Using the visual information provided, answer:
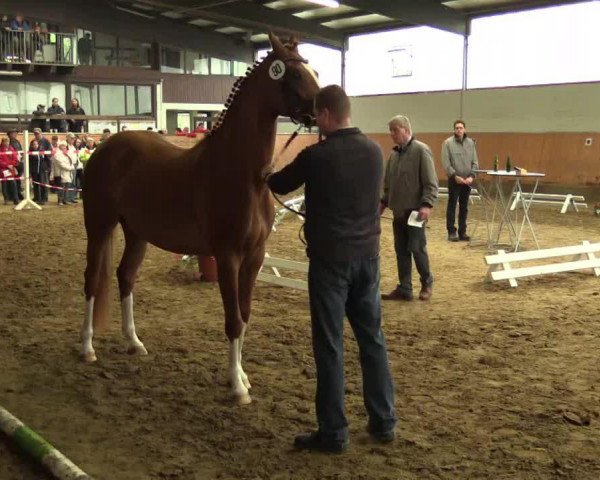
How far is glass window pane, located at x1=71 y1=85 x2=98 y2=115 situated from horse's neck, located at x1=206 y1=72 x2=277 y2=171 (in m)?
24.2

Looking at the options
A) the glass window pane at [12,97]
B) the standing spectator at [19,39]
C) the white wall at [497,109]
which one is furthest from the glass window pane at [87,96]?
the white wall at [497,109]

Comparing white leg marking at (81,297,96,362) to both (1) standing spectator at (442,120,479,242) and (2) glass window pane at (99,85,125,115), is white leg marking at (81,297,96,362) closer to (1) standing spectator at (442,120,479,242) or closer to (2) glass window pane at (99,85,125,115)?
(1) standing spectator at (442,120,479,242)

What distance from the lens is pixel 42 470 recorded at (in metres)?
3.04

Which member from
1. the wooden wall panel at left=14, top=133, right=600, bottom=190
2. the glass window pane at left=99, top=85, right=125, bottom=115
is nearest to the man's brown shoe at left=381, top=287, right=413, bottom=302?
the wooden wall panel at left=14, top=133, right=600, bottom=190

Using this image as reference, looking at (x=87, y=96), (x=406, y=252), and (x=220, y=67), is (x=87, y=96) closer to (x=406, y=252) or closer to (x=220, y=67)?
(x=220, y=67)

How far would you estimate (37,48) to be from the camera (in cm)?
2428

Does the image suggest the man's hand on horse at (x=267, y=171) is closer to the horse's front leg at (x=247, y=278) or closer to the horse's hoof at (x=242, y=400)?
the horse's front leg at (x=247, y=278)

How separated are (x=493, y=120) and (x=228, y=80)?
13591mm

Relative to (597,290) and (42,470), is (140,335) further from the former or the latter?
(597,290)

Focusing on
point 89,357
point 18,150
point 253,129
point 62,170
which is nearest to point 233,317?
point 253,129

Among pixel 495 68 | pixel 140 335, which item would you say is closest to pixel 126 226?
pixel 140 335

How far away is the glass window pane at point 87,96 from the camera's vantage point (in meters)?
26.2

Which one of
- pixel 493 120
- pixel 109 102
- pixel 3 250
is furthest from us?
pixel 109 102

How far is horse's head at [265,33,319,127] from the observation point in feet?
12.1
